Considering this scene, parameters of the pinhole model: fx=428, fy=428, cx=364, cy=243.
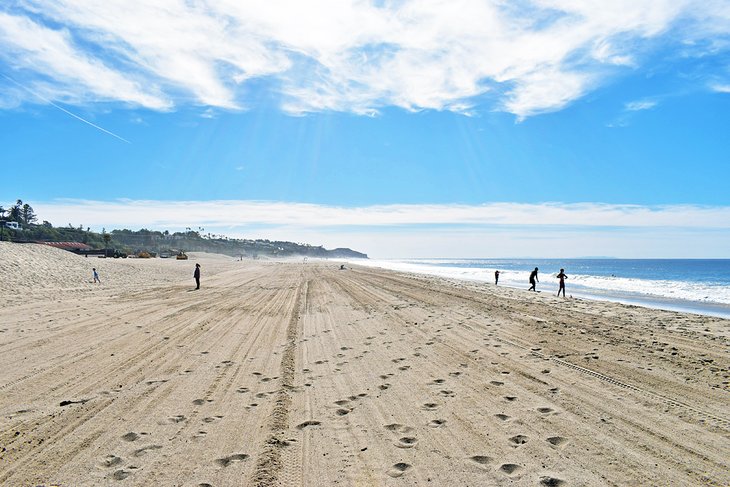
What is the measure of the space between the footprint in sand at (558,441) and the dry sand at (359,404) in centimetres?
2

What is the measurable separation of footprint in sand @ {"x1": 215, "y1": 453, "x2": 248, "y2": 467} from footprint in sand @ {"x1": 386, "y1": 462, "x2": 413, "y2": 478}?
4.92 ft

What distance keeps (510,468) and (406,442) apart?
3.71 ft

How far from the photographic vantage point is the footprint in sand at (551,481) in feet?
12.8

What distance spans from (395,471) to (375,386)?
9.08 ft

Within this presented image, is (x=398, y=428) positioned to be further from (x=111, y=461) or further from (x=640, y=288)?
(x=640, y=288)

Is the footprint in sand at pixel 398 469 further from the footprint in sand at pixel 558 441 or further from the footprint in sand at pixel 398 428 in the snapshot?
the footprint in sand at pixel 558 441

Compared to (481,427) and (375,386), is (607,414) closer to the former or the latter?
(481,427)

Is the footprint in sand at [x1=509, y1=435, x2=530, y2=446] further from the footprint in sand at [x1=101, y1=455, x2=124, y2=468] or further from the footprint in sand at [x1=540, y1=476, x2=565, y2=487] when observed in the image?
the footprint in sand at [x1=101, y1=455, x2=124, y2=468]

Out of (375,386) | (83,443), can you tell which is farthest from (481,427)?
(83,443)

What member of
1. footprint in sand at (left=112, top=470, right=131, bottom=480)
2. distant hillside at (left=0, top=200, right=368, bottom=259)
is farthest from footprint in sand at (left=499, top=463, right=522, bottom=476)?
distant hillside at (left=0, top=200, right=368, bottom=259)

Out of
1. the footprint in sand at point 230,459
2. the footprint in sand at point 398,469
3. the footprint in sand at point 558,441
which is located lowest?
the footprint in sand at point 230,459

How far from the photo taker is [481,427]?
5.19 meters

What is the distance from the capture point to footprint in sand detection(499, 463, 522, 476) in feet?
13.5

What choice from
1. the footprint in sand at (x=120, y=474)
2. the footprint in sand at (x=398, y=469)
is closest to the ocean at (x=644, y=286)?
the footprint in sand at (x=398, y=469)
